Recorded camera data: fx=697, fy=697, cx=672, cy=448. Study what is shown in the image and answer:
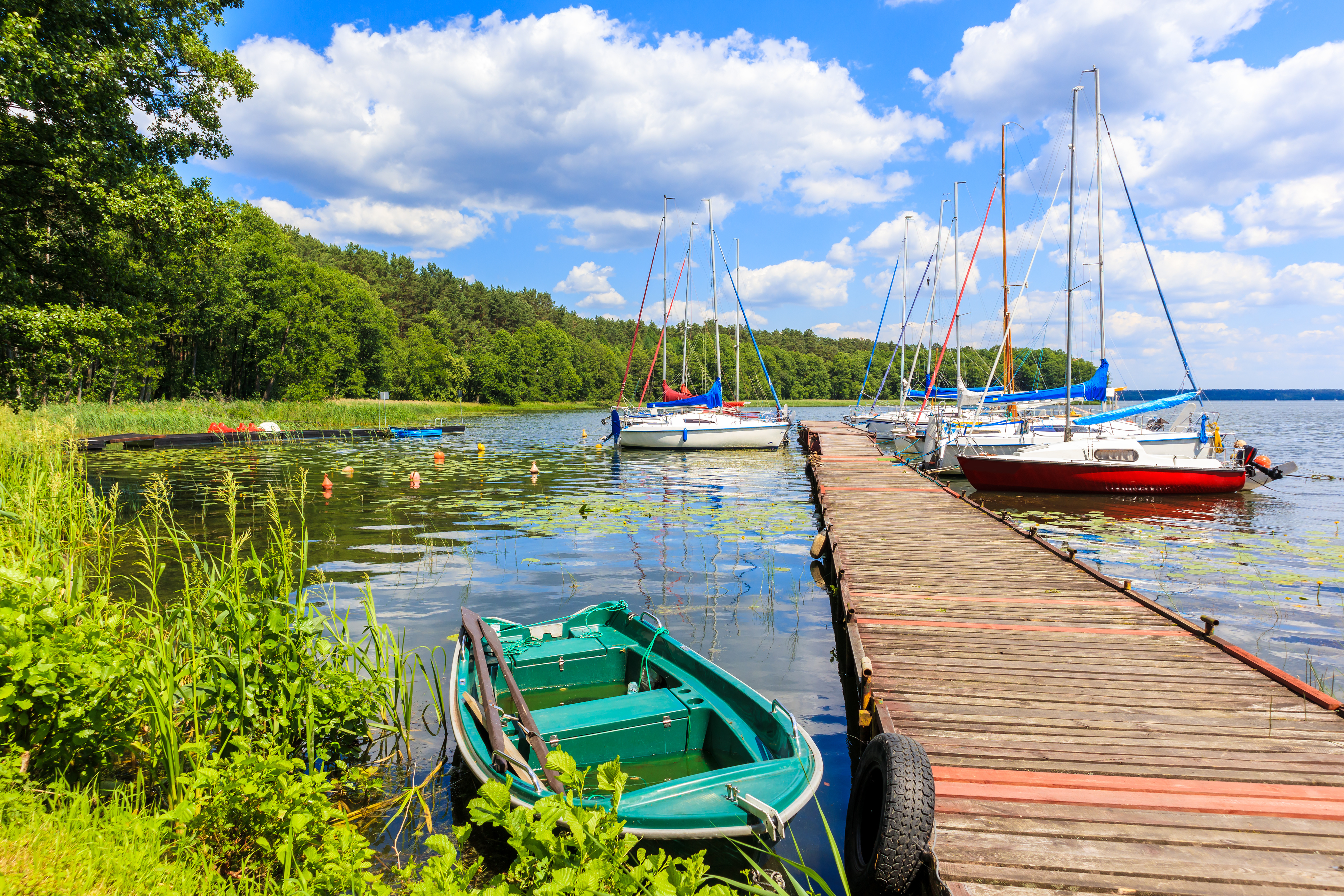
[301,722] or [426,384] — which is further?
[426,384]

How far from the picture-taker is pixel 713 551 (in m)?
12.0

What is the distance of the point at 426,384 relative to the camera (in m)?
79.9

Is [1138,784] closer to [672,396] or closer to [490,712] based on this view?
[490,712]

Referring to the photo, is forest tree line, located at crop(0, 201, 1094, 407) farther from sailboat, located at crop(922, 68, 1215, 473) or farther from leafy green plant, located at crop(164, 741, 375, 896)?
leafy green plant, located at crop(164, 741, 375, 896)

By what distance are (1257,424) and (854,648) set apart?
7800 centimetres

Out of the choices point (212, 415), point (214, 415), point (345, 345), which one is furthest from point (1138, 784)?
point (345, 345)

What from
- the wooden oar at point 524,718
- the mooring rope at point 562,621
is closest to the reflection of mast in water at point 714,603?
the mooring rope at point 562,621

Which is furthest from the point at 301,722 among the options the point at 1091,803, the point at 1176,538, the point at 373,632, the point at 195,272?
the point at 195,272

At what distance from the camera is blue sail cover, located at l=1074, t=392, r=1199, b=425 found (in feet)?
66.8

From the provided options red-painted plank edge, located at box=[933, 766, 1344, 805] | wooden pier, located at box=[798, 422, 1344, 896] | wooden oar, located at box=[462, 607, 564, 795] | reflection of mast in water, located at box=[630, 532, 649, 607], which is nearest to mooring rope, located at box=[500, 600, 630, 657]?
wooden oar, located at box=[462, 607, 564, 795]

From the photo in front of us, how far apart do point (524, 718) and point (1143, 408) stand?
73.5 ft

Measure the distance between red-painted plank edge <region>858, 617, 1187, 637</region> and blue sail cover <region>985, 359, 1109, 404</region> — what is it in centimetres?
1591

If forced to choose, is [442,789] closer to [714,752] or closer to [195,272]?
[714,752]

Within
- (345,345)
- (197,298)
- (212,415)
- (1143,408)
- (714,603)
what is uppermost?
(197,298)
